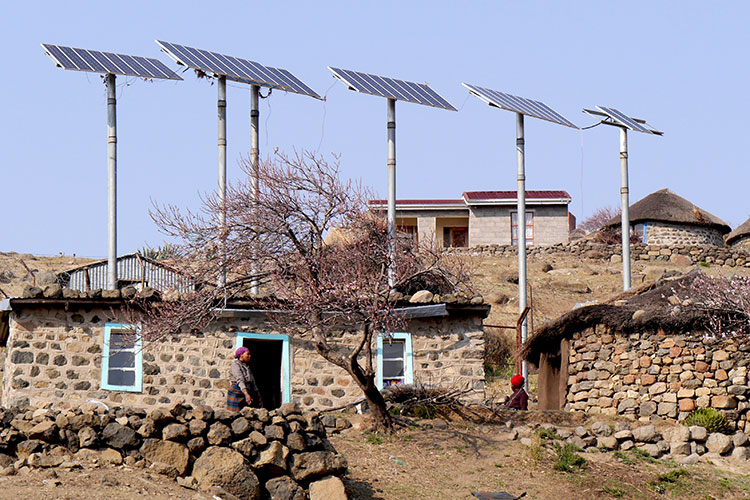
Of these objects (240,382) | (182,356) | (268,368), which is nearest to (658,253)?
(268,368)

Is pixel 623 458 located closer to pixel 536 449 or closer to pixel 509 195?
pixel 536 449

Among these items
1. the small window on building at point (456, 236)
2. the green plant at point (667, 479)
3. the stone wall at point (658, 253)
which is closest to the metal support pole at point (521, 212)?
the green plant at point (667, 479)

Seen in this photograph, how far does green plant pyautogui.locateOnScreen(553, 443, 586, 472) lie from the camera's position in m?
14.2

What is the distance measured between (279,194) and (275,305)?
6.22 ft

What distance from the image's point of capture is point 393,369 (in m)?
18.8

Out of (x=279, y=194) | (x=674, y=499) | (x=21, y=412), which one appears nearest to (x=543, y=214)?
(x=279, y=194)

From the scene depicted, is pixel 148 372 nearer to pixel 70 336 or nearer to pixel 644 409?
pixel 70 336

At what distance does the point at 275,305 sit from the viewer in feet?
58.6

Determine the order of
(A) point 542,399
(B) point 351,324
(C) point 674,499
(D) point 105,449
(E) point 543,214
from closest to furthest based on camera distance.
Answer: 1. (D) point 105,449
2. (C) point 674,499
3. (B) point 351,324
4. (A) point 542,399
5. (E) point 543,214

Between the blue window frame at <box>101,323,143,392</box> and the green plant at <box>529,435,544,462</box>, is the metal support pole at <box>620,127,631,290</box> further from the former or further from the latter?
the blue window frame at <box>101,323,143,392</box>

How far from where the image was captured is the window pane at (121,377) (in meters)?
17.7

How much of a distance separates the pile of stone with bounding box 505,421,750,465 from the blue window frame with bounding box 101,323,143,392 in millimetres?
6375

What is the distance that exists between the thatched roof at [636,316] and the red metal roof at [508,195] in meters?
24.4

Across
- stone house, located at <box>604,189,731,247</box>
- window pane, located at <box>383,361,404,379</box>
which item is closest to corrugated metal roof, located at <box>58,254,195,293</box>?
window pane, located at <box>383,361,404,379</box>
